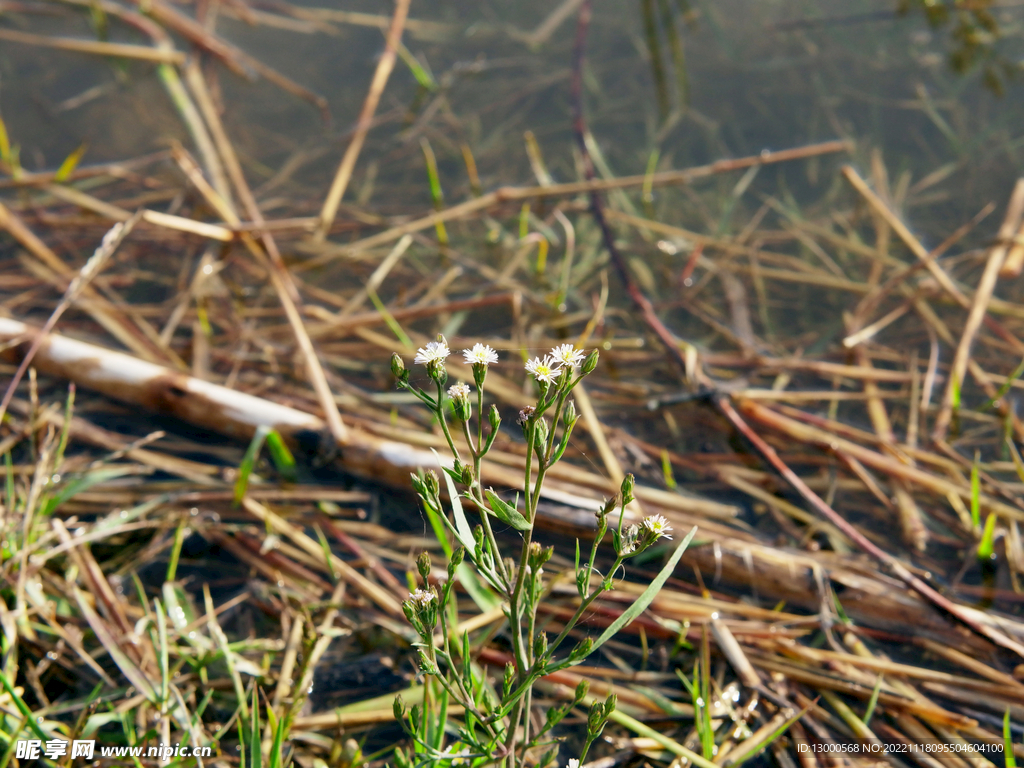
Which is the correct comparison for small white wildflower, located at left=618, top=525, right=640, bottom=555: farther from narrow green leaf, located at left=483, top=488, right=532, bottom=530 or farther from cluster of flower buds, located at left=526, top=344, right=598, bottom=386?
cluster of flower buds, located at left=526, top=344, right=598, bottom=386

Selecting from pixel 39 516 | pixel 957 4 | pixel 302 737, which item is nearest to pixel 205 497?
pixel 39 516

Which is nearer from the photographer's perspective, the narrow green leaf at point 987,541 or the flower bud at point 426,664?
the flower bud at point 426,664

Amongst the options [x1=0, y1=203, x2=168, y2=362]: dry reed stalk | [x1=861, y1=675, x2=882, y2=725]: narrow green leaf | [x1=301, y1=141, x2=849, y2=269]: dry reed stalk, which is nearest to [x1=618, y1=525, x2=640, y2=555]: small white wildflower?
[x1=861, y1=675, x2=882, y2=725]: narrow green leaf

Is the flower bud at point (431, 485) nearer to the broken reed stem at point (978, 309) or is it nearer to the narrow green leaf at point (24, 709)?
the narrow green leaf at point (24, 709)

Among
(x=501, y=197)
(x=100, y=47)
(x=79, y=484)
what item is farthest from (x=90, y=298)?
(x=100, y=47)

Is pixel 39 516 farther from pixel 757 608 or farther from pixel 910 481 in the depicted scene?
pixel 910 481

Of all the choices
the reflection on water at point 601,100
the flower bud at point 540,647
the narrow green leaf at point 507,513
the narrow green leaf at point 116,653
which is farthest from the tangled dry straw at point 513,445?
the narrow green leaf at point 507,513
